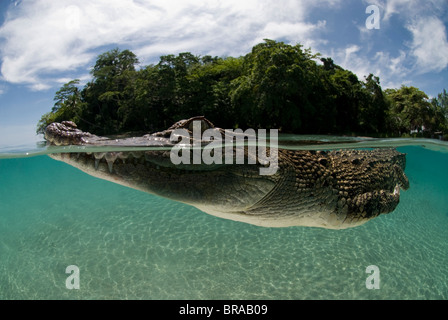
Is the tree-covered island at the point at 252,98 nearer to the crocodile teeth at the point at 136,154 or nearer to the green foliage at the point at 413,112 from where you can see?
the green foliage at the point at 413,112

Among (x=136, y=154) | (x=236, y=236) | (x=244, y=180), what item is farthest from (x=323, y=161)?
(x=236, y=236)

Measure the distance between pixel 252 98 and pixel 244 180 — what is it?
59.0 ft

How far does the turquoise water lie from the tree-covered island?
1161 cm

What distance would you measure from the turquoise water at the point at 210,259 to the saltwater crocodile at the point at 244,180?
280 cm

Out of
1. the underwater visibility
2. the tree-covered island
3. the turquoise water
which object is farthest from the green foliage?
the turquoise water

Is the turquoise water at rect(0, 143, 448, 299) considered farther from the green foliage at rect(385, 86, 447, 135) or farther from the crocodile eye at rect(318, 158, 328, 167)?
the green foliage at rect(385, 86, 447, 135)

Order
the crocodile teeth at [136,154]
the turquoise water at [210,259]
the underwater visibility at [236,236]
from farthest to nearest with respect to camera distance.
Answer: the turquoise water at [210,259] < the underwater visibility at [236,236] < the crocodile teeth at [136,154]

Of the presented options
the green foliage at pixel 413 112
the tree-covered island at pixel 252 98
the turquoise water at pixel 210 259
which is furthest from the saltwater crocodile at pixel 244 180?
the tree-covered island at pixel 252 98

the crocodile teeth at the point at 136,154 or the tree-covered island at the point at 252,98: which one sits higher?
the tree-covered island at the point at 252,98

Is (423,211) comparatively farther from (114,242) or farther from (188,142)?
(188,142)

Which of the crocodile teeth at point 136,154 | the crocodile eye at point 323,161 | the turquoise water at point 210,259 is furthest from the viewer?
the turquoise water at point 210,259

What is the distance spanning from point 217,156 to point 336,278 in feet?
14.1

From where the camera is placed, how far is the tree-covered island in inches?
747

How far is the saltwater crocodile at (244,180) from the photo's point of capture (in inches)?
82.4
